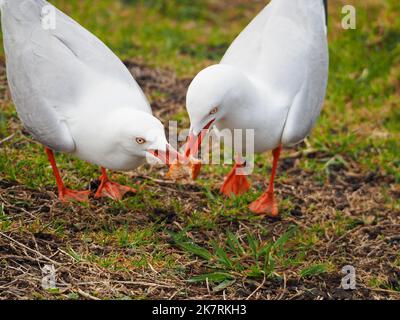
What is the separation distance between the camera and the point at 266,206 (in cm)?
524

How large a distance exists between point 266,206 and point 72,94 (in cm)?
156

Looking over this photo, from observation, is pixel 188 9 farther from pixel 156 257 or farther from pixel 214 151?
pixel 156 257

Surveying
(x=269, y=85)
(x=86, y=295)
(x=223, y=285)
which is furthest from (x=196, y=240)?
(x=269, y=85)

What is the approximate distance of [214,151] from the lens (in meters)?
6.09

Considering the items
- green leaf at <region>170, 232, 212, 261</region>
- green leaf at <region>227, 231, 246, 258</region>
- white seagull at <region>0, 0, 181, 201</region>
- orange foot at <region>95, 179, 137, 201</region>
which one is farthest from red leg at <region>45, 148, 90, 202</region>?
green leaf at <region>227, 231, 246, 258</region>

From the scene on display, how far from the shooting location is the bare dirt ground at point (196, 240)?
4152mm

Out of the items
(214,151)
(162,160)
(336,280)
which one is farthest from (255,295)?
(214,151)

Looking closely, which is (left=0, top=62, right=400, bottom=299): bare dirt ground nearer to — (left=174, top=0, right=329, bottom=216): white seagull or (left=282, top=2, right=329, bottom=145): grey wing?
(left=174, top=0, right=329, bottom=216): white seagull

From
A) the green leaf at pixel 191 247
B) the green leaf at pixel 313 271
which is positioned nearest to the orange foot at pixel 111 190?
the green leaf at pixel 191 247

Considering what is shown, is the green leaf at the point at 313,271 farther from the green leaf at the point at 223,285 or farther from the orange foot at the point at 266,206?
the orange foot at the point at 266,206

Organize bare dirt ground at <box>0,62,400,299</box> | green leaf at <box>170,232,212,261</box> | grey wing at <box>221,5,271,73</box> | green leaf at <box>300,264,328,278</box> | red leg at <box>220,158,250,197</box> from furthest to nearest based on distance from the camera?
red leg at <box>220,158,250,197</box>, grey wing at <box>221,5,271,73</box>, green leaf at <box>170,232,212,261</box>, green leaf at <box>300,264,328,278</box>, bare dirt ground at <box>0,62,400,299</box>

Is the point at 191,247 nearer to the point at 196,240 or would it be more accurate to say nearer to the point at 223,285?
the point at 196,240

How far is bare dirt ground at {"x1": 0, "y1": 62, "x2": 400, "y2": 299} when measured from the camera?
4.15 m

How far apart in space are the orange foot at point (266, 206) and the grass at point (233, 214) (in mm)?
73
